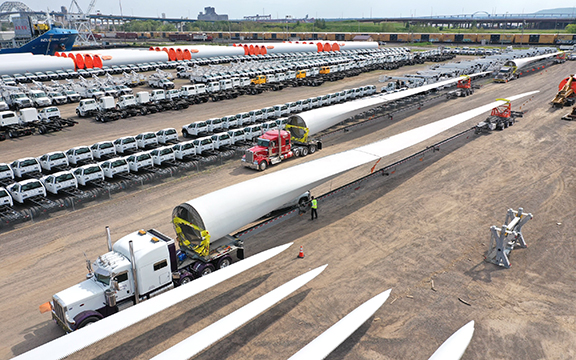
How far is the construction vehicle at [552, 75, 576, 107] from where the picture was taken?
4867 centimetres

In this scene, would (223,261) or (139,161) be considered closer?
(223,261)

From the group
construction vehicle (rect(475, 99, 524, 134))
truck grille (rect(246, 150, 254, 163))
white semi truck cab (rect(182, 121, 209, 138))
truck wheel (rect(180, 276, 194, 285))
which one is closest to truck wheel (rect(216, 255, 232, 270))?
truck wheel (rect(180, 276, 194, 285))

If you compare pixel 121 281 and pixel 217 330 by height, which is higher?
pixel 121 281

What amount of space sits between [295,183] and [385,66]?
73899 mm

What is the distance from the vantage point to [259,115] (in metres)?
40.6

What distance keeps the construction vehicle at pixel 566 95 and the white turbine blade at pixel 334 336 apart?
48315 millimetres


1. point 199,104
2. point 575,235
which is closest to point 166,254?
point 575,235

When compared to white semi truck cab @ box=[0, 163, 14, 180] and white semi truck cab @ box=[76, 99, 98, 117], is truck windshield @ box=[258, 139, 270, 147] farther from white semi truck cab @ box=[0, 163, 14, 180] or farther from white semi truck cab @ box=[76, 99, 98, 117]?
white semi truck cab @ box=[76, 99, 98, 117]

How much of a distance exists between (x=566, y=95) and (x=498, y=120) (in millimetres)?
17928

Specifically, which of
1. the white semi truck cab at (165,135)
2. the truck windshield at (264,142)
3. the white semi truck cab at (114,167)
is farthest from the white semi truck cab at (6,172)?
the truck windshield at (264,142)

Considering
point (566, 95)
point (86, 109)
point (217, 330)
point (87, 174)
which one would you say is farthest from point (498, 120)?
point (86, 109)

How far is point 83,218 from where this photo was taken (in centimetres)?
2203

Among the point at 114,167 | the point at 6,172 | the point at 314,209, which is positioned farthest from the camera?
the point at 114,167

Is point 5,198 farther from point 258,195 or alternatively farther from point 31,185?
point 258,195
